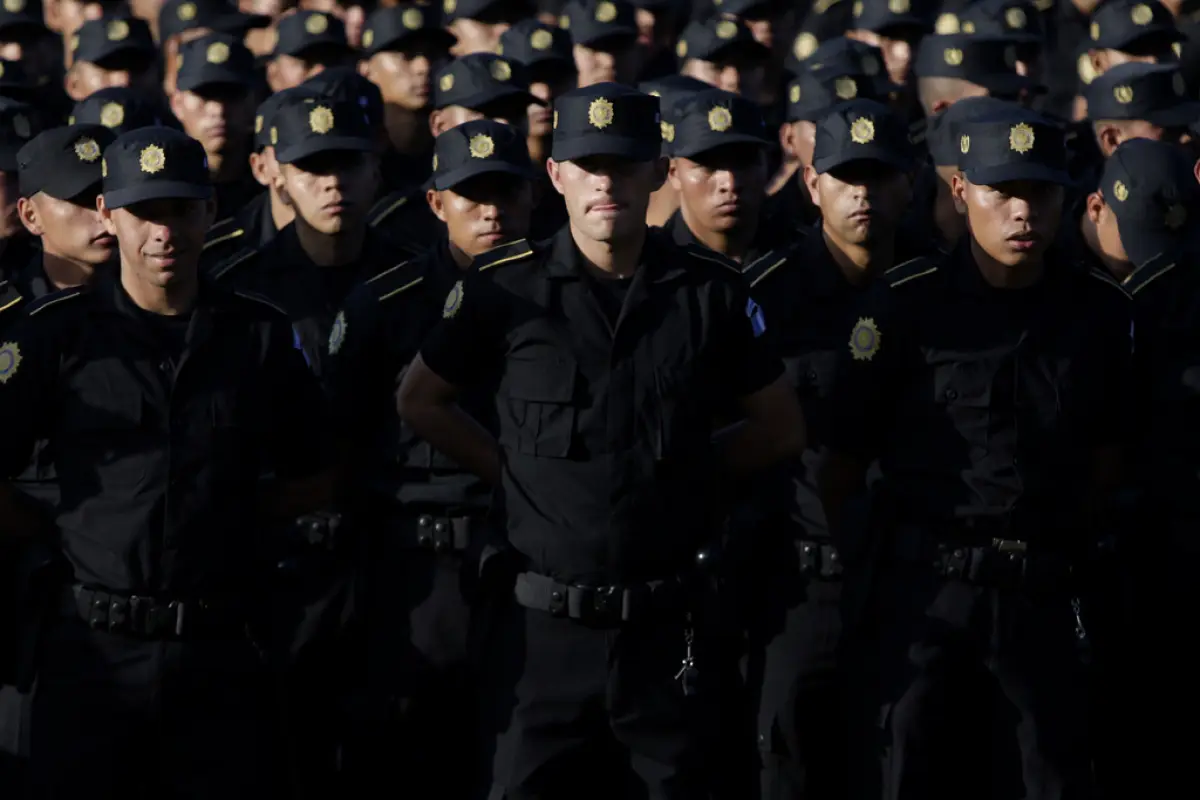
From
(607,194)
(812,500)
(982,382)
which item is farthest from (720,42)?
(607,194)

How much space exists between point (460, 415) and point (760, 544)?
1757mm

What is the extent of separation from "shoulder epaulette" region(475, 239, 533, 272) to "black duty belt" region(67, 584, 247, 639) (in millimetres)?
1314

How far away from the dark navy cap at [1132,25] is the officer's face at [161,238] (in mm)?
6611

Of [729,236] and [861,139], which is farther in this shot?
[729,236]

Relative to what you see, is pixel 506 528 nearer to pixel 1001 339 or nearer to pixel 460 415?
pixel 460 415

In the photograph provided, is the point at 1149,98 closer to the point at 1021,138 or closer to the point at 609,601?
the point at 1021,138

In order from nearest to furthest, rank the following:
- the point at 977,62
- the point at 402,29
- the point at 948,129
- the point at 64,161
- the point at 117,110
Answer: the point at 64,161
the point at 948,129
the point at 117,110
the point at 977,62
the point at 402,29

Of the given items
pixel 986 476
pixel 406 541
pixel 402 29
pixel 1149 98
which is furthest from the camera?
pixel 402 29

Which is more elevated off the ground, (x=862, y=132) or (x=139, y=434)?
(x=139, y=434)

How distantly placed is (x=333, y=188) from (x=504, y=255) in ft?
8.64

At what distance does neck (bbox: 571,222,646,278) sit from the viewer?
24.4 feet

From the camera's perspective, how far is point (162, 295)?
7.49 metres

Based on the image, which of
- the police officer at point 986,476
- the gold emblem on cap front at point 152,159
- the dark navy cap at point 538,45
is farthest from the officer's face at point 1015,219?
the dark navy cap at point 538,45

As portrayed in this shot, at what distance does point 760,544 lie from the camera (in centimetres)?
919
